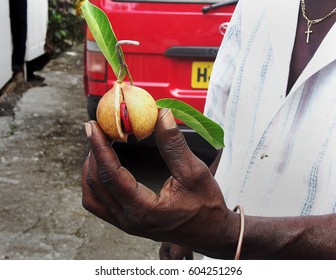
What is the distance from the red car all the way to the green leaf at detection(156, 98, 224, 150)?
8.40 feet

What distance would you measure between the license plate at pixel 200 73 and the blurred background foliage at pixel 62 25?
18.1 feet

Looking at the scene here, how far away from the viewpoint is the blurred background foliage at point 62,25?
9039 millimetres

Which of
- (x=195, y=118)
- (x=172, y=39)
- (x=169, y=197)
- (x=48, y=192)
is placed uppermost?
(x=195, y=118)

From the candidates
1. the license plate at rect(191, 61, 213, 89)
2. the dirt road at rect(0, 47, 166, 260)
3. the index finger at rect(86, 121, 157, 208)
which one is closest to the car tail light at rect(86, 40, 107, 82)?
the license plate at rect(191, 61, 213, 89)

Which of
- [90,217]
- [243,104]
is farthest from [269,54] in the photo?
[90,217]

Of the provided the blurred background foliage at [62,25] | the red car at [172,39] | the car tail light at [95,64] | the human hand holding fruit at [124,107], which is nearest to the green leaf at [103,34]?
the human hand holding fruit at [124,107]

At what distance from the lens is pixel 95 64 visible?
371cm

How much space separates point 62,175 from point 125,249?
1.12 meters

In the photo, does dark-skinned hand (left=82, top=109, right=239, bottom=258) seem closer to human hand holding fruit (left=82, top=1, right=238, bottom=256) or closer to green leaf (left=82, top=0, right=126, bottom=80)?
human hand holding fruit (left=82, top=1, right=238, bottom=256)

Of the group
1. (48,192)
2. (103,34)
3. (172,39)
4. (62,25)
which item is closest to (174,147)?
(103,34)

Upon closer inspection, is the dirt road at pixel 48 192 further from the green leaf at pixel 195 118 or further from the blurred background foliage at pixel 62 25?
the blurred background foliage at pixel 62 25

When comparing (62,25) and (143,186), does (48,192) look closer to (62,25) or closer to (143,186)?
(143,186)

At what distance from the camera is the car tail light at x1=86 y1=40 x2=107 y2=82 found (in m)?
3.66

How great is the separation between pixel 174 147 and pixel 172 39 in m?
2.71
